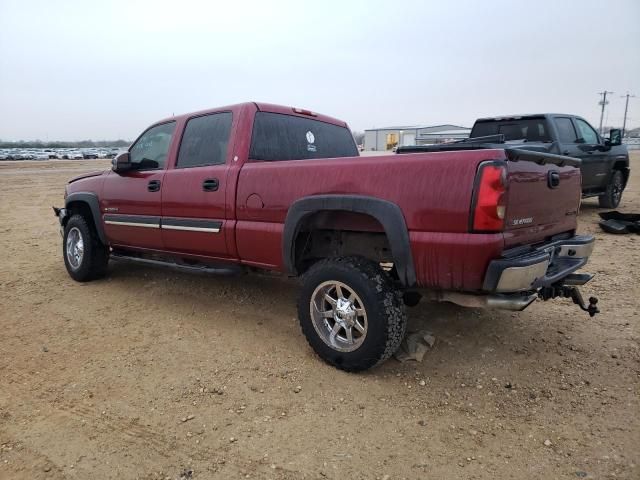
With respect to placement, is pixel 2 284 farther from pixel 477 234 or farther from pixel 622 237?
pixel 622 237

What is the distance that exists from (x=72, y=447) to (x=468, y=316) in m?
3.08

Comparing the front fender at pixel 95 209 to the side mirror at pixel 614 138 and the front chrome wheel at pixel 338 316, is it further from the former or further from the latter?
the side mirror at pixel 614 138

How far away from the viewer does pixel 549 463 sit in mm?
2299

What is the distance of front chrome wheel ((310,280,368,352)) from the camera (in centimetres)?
315

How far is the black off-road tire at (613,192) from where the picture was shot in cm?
921

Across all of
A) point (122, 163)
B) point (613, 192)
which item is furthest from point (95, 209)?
point (613, 192)

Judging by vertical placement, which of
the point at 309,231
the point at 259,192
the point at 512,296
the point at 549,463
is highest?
the point at 259,192

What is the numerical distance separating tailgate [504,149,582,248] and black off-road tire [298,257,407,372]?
2.64 feet

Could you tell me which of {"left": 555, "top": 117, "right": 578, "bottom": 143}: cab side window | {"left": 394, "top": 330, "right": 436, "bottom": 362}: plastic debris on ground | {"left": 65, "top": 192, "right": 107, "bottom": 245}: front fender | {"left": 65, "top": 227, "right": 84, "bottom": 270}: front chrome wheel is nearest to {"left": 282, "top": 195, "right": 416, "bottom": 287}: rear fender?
{"left": 394, "top": 330, "right": 436, "bottom": 362}: plastic debris on ground

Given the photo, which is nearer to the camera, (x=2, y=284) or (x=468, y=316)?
(x=468, y=316)

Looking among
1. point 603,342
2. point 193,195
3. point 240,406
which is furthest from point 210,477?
point 603,342

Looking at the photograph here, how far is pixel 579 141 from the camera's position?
329 inches

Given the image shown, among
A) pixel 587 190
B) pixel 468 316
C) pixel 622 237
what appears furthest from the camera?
pixel 587 190

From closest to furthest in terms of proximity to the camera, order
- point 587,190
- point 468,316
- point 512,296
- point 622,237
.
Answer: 1. point 512,296
2. point 468,316
3. point 622,237
4. point 587,190
